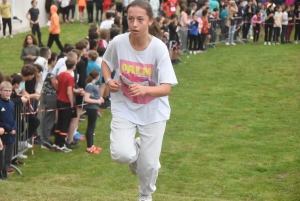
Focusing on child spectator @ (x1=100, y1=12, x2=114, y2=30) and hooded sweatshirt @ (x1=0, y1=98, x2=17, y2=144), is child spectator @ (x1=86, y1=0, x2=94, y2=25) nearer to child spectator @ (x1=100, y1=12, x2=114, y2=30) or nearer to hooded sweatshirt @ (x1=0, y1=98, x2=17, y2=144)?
child spectator @ (x1=100, y1=12, x2=114, y2=30)

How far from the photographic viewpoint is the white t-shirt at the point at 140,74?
21.9 ft

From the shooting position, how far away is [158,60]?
21.9ft

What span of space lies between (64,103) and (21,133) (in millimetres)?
1279

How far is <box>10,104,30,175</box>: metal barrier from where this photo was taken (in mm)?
11485

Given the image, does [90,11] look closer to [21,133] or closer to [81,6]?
[81,6]

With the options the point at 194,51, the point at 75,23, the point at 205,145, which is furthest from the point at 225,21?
the point at 205,145

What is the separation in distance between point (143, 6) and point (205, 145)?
7465mm

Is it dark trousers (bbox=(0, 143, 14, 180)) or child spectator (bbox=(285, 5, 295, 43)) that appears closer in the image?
dark trousers (bbox=(0, 143, 14, 180))

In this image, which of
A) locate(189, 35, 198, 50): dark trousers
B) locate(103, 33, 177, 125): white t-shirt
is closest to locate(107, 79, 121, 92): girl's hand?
locate(103, 33, 177, 125): white t-shirt

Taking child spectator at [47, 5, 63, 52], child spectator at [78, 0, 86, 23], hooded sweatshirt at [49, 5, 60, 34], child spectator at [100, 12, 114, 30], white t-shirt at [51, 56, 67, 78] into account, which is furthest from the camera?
child spectator at [78, 0, 86, 23]

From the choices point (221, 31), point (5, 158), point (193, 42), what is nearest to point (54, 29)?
point (193, 42)

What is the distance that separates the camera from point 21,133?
466 inches

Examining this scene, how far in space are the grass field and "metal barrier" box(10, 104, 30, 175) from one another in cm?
28

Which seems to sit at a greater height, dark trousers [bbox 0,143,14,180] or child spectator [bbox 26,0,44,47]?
child spectator [bbox 26,0,44,47]
